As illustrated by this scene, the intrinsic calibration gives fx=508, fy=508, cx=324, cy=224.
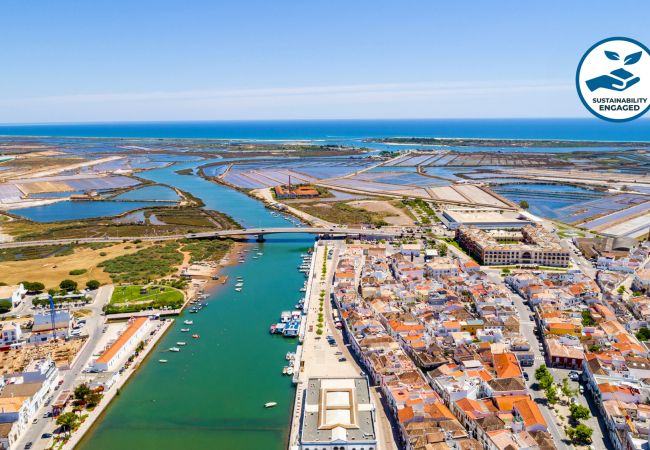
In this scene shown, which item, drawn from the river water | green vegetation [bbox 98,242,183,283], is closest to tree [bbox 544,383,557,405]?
the river water

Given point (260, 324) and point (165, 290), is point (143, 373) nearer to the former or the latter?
point (260, 324)

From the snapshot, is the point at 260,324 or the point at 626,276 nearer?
the point at 260,324

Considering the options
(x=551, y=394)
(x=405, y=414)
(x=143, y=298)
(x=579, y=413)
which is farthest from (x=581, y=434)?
(x=143, y=298)

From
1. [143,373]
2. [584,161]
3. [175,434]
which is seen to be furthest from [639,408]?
[584,161]

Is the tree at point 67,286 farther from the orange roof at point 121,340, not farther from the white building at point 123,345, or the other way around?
the orange roof at point 121,340

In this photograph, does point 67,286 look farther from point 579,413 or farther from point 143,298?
point 579,413
